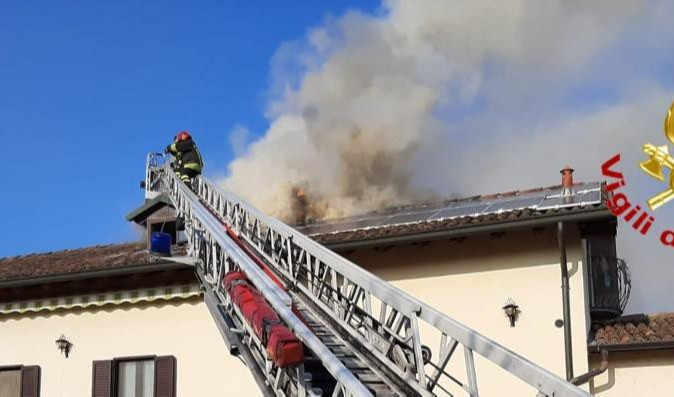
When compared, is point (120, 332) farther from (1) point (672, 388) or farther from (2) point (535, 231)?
(1) point (672, 388)

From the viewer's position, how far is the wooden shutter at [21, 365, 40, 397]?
49.3ft

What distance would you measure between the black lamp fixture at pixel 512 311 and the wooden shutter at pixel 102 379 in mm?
6702

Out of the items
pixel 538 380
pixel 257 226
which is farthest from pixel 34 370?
pixel 538 380

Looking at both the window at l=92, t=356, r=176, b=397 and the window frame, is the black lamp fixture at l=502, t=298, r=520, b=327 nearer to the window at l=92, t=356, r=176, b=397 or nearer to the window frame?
the window at l=92, t=356, r=176, b=397

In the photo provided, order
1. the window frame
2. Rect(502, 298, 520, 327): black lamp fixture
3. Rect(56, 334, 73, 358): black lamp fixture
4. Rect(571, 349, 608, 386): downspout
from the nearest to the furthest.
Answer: Rect(571, 349, 608, 386): downspout
Rect(502, 298, 520, 327): black lamp fixture
the window frame
Rect(56, 334, 73, 358): black lamp fixture

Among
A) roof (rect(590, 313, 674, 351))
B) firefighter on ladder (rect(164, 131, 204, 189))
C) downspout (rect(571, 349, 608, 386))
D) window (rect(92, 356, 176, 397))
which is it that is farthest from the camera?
firefighter on ladder (rect(164, 131, 204, 189))

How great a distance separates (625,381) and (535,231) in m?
2.35

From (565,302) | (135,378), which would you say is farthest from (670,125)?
(135,378)

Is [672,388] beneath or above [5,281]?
beneath

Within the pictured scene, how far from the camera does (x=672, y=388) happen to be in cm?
1107

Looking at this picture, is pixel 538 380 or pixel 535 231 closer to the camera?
pixel 538 380

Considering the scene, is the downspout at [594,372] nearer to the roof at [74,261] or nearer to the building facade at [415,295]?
the building facade at [415,295]

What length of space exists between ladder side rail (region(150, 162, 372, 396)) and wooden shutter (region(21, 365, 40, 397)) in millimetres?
3852

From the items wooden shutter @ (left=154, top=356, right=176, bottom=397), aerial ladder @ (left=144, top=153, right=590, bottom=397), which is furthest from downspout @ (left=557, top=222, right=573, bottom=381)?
wooden shutter @ (left=154, top=356, right=176, bottom=397)
